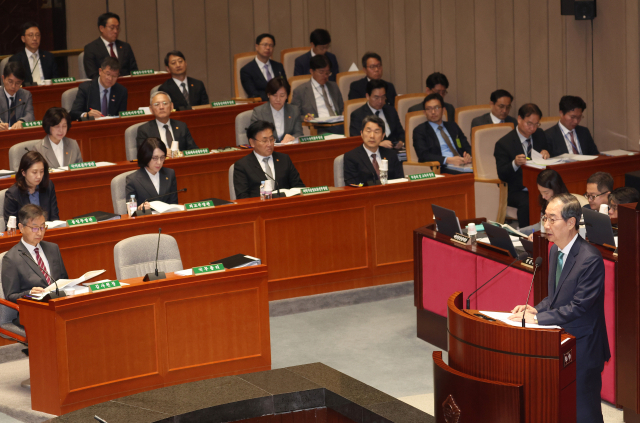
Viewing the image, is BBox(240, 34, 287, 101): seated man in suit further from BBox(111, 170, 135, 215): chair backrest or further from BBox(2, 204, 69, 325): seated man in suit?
BBox(2, 204, 69, 325): seated man in suit

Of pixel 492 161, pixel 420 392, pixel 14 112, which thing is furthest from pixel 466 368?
pixel 14 112

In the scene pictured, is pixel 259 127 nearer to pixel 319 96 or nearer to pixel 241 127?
pixel 241 127

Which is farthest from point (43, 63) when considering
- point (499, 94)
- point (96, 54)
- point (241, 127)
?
point (499, 94)

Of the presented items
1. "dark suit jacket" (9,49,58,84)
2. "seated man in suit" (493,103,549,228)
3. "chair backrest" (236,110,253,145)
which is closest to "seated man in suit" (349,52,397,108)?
"chair backrest" (236,110,253,145)

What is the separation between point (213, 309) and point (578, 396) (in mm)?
2157

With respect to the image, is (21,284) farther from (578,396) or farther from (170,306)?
(578,396)

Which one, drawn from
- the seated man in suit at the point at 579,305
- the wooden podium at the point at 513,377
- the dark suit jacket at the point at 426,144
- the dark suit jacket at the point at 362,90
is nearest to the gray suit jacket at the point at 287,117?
the dark suit jacket at the point at 426,144

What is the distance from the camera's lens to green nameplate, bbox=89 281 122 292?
4750mm

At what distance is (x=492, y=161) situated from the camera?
25.5 ft

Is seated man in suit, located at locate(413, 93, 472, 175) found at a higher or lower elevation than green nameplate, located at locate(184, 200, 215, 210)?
higher

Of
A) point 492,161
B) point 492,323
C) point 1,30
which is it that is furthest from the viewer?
point 1,30

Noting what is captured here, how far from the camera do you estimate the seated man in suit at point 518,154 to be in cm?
732

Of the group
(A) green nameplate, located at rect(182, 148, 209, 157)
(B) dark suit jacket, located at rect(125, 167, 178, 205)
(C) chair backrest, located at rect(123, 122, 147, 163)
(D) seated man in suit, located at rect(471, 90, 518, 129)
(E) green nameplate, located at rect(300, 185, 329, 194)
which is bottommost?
(E) green nameplate, located at rect(300, 185, 329, 194)

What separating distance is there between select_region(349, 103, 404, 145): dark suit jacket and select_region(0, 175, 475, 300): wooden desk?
1.84 metres
